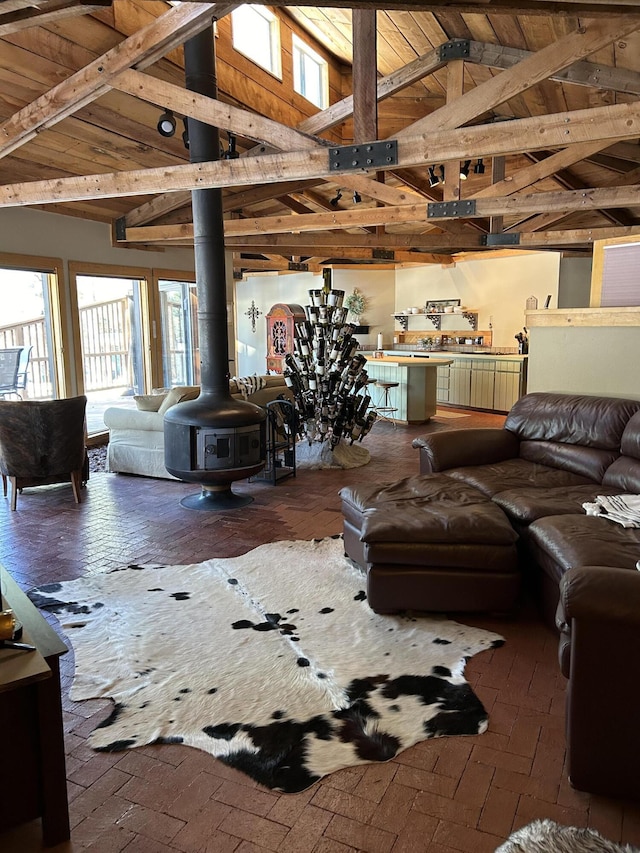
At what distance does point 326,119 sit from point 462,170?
1.68 m

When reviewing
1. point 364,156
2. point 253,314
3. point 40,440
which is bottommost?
point 40,440

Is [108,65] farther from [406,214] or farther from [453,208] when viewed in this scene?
[453,208]

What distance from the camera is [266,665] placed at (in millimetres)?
2658

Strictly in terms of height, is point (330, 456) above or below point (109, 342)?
below

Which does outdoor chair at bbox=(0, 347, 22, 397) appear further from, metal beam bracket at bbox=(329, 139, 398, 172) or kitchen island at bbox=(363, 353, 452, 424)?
kitchen island at bbox=(363, 353, 452, 424)

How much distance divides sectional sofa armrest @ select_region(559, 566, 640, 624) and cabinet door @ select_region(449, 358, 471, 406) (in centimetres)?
879

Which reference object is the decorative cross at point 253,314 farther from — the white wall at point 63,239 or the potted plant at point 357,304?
the white wall at point 63,239

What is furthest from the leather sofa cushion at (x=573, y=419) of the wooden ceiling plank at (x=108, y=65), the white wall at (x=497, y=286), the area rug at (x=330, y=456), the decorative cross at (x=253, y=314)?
the decorative cross at (x=253, y=314)

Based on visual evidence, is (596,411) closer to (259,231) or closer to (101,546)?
(101,546)

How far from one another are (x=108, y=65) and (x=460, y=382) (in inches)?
304

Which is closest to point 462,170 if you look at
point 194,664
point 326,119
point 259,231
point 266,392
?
point 326,119

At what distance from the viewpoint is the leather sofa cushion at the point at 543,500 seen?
3213 mm

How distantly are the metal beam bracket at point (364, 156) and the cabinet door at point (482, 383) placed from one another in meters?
6.63

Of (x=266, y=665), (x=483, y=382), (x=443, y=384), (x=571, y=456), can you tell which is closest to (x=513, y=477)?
(x=571, y=456)
